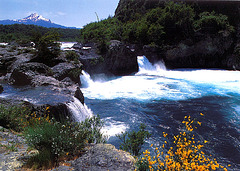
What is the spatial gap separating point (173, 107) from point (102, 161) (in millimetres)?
8367

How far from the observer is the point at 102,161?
3.38 meters

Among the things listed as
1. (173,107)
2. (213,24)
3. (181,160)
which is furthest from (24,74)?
(213,24)

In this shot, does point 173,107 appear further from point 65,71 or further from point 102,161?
point 102,161

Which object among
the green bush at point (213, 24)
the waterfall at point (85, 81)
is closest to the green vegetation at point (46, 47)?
the waterfall at point (85, 81)

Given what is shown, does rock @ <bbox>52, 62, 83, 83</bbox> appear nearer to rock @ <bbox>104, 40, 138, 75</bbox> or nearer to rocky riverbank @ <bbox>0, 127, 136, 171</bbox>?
rock @ <bbox>104, 40, 138, 75</bbox>

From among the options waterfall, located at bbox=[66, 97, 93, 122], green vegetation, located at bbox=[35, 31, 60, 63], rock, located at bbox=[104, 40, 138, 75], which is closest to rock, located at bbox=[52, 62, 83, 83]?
green vegetation, located at bbox=[35, 31, 60, 63]

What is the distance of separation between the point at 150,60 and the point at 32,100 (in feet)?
61.4

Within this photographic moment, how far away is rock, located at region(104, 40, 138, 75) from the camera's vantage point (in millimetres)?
19469

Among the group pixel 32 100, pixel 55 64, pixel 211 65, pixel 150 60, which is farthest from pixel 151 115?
pixel 211 65

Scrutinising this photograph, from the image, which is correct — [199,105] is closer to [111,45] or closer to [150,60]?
[111,45]

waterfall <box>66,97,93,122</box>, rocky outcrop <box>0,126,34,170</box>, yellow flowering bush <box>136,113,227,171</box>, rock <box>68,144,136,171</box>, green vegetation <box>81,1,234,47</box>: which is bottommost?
waterfall <box>66,97,93,122</box>

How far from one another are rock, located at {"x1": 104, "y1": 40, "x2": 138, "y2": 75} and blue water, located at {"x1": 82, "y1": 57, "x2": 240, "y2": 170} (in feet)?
10.5

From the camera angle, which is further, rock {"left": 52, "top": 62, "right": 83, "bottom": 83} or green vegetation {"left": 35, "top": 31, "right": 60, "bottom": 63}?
green vegetation {"left": 35, "top": 31, "right": 60, "bottom": 63}

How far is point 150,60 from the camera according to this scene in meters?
23.8
